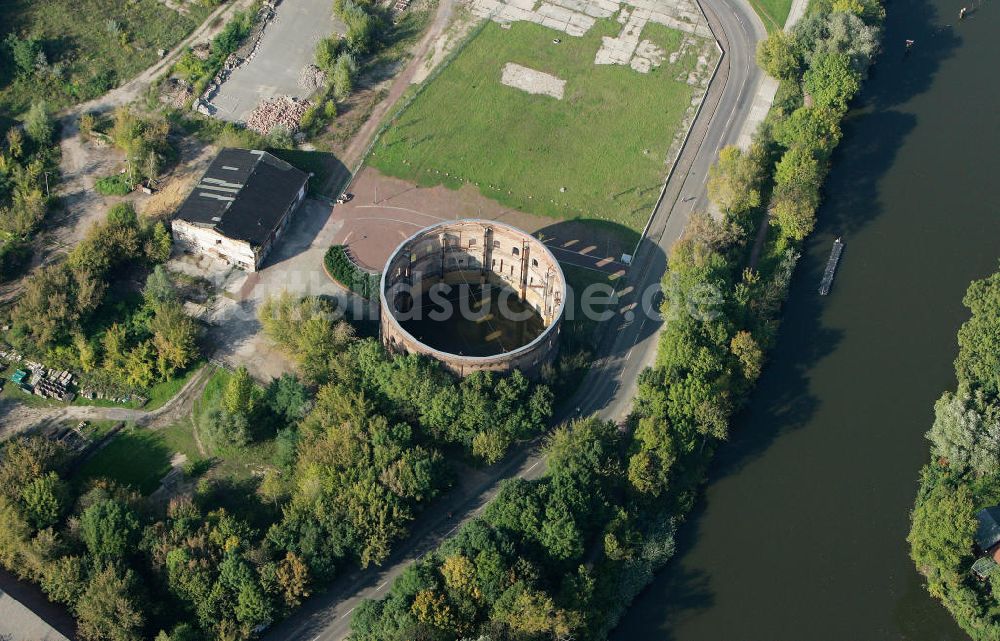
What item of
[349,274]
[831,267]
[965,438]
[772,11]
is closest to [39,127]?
[349,274]

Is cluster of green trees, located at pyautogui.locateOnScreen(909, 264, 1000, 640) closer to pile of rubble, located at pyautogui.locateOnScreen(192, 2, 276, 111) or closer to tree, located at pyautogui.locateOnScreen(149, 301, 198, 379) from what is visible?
tree, located at pyautogui.locateOnScreen(149, 301, 198, 379)

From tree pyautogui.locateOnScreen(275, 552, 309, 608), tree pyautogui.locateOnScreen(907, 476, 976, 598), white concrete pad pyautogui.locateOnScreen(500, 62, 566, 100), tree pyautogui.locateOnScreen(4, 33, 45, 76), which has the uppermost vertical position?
tree pyautogui.locateOnScreen(4, 33, 45, 76)

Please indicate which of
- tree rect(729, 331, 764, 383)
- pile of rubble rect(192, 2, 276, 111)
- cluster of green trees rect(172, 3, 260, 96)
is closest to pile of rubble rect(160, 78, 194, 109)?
cluster of green trees rect(172, 3, 260, 96)

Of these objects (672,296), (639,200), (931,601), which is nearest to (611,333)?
(672,296)

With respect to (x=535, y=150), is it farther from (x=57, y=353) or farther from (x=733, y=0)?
(x=57, y=353)

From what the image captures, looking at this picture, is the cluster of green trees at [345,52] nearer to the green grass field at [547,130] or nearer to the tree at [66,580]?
the green grass field at [547,130]

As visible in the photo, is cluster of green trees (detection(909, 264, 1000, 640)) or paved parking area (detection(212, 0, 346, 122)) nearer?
cluster of green trees (detection(909, 264, 1000, 640))

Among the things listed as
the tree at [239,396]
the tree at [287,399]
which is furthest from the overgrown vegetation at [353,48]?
the tree at [239,396]
